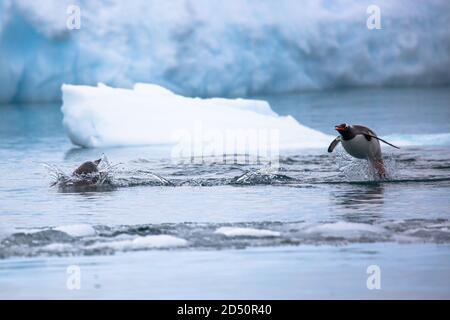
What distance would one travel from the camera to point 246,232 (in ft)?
18.6

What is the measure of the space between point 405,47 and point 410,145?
3.02 meters

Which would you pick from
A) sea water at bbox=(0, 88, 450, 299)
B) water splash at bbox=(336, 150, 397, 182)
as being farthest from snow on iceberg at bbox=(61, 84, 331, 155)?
water splash at bbox=(336, 150, 397, 182)

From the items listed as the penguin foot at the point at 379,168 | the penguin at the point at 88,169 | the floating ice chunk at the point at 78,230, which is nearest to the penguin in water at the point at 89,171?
the penguin at the point at 88,169

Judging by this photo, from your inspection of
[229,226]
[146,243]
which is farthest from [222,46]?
[146,243]

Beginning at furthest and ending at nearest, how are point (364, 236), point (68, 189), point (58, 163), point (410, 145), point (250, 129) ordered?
1. point (250, 129)
2. point (410, 145)
3. point (58, 163)
4. point (68, 189)
5. point (364, 236)

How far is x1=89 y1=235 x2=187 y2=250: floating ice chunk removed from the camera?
541 centimetres

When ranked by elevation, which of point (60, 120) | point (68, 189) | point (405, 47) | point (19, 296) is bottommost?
point (19, 296)

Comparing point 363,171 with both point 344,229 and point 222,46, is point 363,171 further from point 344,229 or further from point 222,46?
point 222,46

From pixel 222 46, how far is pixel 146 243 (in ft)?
23.3

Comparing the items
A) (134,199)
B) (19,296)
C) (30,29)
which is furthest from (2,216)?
(30,29)

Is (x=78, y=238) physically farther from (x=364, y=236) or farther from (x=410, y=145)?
(x=410, y=145)

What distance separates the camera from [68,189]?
7.78 m

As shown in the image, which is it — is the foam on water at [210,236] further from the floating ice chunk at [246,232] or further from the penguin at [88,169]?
the penguin at [88,169]

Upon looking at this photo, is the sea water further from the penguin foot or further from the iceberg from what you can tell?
the iceberg
